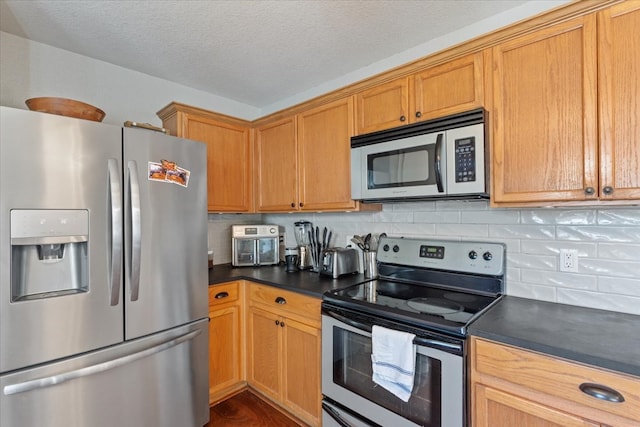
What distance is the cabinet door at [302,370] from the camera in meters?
1.83

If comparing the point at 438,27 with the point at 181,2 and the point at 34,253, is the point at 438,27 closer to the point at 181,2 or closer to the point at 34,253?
the point at 181,2

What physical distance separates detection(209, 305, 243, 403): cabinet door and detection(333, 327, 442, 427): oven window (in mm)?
903

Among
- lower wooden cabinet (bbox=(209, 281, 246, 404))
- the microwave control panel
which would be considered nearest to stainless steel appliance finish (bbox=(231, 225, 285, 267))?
lower wooden cabinet (bbox=(209, 281, 246, 404))

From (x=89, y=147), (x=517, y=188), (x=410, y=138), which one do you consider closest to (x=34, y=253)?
(x=89, y=147)

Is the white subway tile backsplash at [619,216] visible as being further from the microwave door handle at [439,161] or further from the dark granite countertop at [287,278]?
the dark granite countertop at [287,278]

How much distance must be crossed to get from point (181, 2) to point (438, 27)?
4.77 feet

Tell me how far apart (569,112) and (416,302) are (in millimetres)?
1065

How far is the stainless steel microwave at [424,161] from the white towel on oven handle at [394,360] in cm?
74

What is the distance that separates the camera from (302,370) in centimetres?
191

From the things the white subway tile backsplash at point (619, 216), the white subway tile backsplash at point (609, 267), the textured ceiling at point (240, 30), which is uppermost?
the textured ceiling at point (240, 30)

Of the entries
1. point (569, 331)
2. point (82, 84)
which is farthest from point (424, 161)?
point (82, 84)

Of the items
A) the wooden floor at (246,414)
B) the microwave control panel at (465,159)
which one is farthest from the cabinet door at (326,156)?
the wooden floor at (246,414)

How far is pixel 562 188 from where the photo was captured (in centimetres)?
130

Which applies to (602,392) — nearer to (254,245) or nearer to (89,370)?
(89,370)
